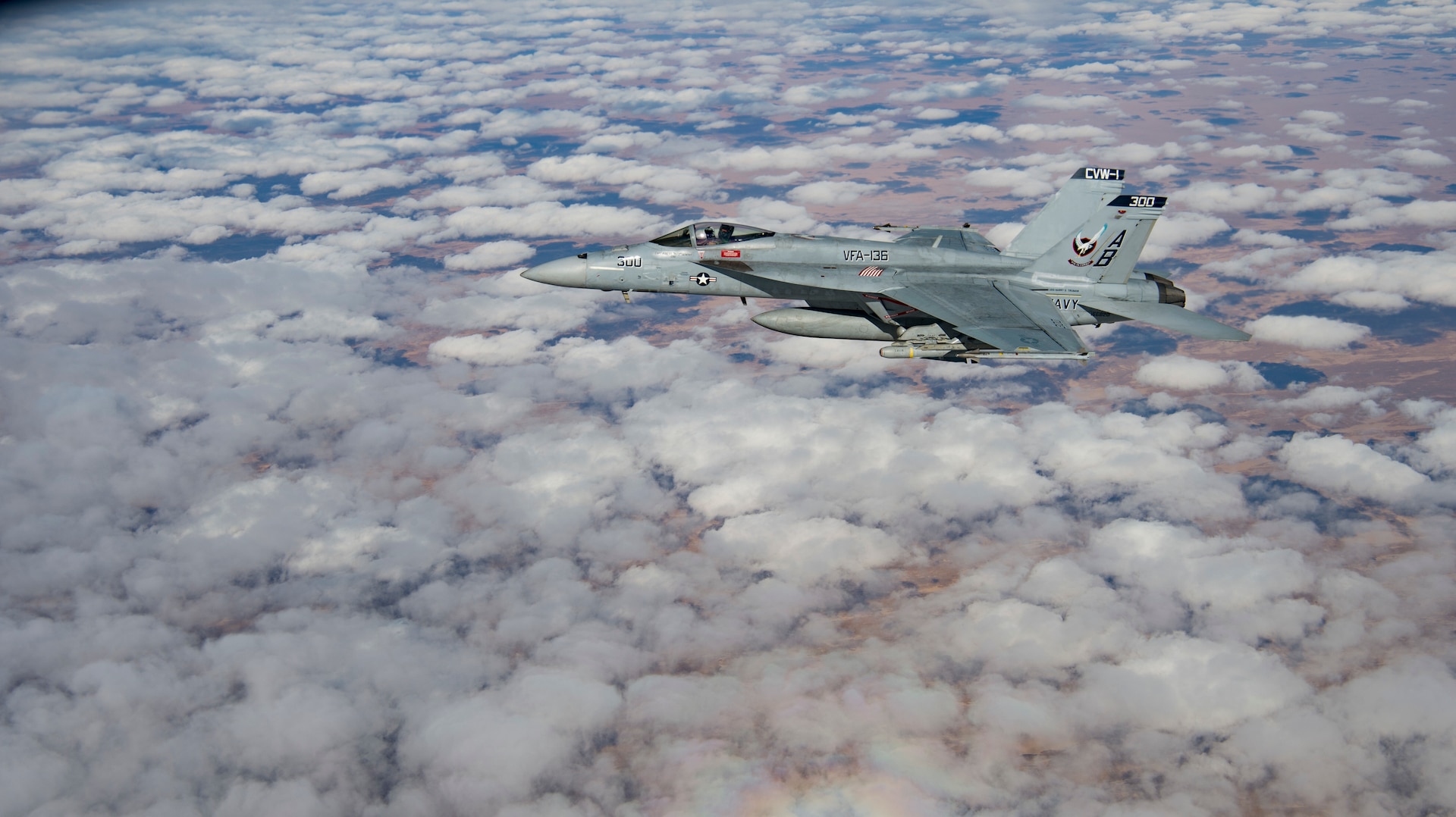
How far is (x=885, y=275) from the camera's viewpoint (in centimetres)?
3694

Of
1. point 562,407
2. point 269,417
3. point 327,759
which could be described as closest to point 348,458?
point 269,417

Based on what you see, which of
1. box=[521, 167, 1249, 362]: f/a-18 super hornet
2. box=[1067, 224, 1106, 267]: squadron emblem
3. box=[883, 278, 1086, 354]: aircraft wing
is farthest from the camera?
box=[1067, 224, 1106, 267]: squadron emblem

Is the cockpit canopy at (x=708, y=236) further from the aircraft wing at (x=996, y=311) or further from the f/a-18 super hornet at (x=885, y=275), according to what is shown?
the aircraft wing at (x=996, y=311)

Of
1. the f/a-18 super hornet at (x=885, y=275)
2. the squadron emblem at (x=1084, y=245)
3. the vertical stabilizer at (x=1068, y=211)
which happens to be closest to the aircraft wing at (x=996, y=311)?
the f/a-18 super hornet at (x=885, y=275)

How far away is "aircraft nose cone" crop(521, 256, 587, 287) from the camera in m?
35.2

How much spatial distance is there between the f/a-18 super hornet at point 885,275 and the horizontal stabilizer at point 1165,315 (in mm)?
75

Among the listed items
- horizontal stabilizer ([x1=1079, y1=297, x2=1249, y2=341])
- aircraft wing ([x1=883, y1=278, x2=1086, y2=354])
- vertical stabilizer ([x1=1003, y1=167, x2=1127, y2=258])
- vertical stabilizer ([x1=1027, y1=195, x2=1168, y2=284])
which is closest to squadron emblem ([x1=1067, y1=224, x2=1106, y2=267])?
vertical stabilizer ([x1=1027, y1=195, x2=1168, y2=284])

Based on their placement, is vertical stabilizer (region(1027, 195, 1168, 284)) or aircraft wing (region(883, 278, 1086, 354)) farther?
vertical stabilizer (region(1027, 195, 1168, 284))

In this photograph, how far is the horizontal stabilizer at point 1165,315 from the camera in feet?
111

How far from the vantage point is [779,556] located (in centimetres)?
11131

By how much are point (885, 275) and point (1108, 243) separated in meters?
10.1

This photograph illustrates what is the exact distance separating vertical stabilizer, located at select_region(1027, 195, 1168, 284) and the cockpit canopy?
13422 millimetres

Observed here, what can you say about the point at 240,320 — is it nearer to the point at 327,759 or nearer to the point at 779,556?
the point at 327,759

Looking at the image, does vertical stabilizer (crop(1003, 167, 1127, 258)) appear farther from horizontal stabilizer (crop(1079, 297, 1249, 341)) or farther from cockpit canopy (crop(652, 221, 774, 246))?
cockpit canopy (crop(652, 221, 774, 246))
